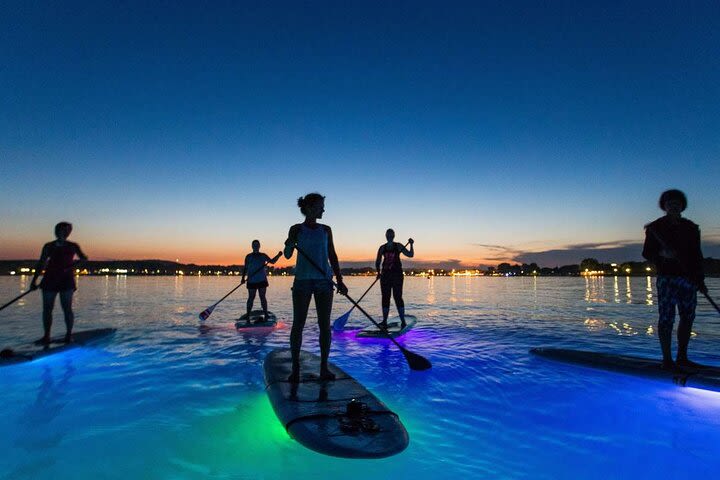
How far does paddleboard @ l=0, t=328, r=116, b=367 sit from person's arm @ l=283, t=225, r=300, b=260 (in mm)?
5559

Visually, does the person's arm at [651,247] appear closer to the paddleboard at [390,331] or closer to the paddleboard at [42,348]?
the paddleboard at [390,331]

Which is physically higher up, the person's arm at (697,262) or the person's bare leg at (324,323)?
the person's arm at (697,262)

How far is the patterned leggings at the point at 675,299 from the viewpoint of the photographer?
5219 millimetres

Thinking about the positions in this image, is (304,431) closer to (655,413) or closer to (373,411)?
(373,411)

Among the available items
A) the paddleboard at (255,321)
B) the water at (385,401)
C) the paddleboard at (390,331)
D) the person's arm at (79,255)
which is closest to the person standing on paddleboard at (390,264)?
the paddleboard at (390,331)

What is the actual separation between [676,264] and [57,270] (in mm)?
10309

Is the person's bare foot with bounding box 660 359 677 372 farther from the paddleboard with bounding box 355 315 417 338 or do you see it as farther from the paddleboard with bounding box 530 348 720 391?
the paddleboard with bounding box 355 315 417 338

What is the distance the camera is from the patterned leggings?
5219mm

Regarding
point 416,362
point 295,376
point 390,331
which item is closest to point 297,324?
point 295,376

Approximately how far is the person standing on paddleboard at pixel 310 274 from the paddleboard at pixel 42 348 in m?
5.31

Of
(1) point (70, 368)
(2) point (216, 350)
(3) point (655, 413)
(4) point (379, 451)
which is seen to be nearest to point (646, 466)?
(3) point (655, 413)

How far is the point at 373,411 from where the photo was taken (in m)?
3.77

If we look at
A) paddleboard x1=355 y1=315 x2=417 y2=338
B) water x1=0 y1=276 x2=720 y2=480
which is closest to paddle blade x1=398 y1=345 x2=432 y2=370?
water x1=0 y1=276 x2=720 y2=480

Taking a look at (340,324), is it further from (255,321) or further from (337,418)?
(337,418)
